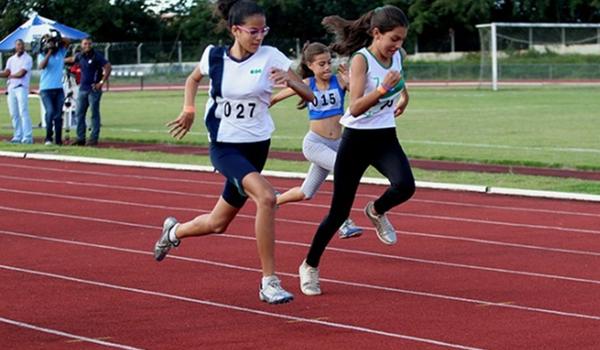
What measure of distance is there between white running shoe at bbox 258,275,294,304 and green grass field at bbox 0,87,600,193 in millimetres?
7498

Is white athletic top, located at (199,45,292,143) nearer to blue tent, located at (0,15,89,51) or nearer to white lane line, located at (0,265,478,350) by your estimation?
white lane line, located at (0,265,478,350)

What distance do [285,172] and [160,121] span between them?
14433mm

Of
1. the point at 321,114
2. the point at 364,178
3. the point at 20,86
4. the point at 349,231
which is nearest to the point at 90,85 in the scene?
the point at 20,86

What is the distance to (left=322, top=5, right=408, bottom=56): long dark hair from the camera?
28.1 feet

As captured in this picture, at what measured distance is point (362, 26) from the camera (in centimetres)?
901

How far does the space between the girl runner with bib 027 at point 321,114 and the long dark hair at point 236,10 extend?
2.89m

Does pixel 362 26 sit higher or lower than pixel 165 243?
higher

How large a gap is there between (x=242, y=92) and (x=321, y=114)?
3.41 m

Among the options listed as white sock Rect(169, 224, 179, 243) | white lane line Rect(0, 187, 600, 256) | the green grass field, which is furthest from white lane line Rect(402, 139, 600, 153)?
white sock Rect(169, 224, 179, 243)

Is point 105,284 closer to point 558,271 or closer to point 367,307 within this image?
point 367,307

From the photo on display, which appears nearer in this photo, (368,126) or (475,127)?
(368,126)

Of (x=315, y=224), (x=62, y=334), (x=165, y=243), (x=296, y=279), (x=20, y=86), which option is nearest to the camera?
(x=62, y=334)

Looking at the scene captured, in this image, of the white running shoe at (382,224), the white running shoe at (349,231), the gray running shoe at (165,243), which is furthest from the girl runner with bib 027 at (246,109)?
the white running shoe at (349,231)

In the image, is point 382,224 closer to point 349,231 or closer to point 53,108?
point 349,231
